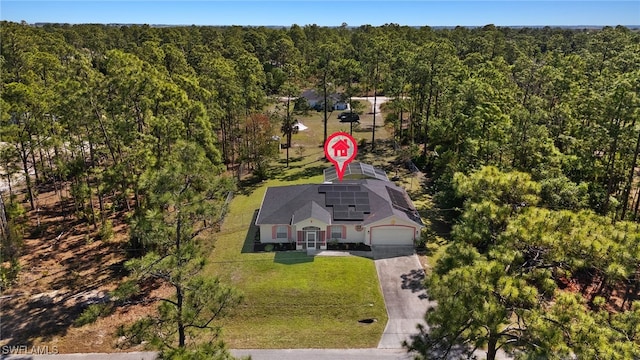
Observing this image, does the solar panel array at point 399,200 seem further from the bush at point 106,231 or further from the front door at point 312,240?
the bush at point 106,231

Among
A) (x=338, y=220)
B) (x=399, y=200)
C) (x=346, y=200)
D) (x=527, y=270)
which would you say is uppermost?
(x=527, y=270)

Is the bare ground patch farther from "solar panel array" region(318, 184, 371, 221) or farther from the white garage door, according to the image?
the white garage door

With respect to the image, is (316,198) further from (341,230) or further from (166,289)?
(166,289)

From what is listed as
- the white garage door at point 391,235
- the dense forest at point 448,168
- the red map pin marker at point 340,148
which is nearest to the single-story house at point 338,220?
the white garage door at point 391,235

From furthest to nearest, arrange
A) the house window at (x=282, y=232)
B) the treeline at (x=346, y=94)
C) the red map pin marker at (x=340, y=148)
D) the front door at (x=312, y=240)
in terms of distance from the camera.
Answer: the red map pin marker at (x=340, y=148) < the house window at (x=282, y=232) < the front door at (x=312, y=240) < the treeline at (x=346, y=94)

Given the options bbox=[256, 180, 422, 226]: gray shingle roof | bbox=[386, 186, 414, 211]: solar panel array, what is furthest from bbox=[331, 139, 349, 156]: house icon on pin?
bbox=[386, 186, 414, 211]: solar panel array

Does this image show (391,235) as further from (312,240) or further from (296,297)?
(296,297)

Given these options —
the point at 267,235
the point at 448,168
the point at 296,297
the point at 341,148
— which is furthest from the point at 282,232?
the point at 341,148
